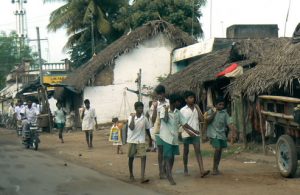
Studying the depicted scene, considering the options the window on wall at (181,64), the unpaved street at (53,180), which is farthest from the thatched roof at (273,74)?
the window on wall at (181,64)

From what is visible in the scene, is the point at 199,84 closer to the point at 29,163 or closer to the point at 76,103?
the point at 29,163

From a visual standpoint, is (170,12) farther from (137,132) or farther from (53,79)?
(137,132)

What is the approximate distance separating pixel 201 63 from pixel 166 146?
37.4 feet

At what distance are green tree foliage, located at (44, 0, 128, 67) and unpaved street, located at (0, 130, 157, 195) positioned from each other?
23837 millimetres

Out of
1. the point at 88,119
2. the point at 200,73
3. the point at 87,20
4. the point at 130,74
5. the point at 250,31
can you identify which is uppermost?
the point at 87,20

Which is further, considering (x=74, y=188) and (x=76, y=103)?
(x=76, y=103)

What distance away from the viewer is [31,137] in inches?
792

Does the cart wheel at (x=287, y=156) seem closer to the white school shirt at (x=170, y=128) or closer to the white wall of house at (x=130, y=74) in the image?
the white school shirt at (x=170, y=128)

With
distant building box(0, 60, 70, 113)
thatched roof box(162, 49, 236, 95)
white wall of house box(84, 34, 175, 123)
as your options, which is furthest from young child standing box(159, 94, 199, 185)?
distant building box(0, 60, 70, 113)

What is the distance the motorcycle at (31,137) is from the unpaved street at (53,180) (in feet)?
13.1

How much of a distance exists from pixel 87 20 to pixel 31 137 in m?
19.3

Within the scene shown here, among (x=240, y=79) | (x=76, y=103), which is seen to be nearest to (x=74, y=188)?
(x=240, y=79)

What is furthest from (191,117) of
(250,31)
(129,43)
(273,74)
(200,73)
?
(129,43)

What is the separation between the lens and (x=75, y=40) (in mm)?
40938
